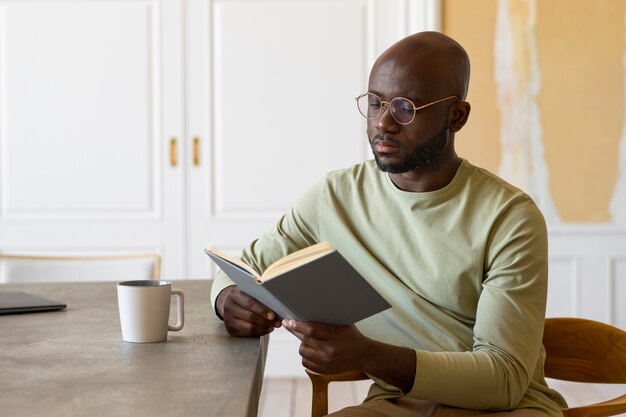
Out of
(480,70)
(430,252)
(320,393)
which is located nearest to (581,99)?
(480,70)

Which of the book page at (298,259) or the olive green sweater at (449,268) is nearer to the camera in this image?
the book page at (298,259)

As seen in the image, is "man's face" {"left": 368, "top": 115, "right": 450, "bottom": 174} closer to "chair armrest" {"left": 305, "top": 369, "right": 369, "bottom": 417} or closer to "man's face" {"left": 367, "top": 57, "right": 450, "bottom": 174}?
"man's face" {"left": 367, "top": 57, "right": 450, "bottom": 174}

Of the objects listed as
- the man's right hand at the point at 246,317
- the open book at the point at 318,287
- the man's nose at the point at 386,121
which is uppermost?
the man's nose at the point at 386,121

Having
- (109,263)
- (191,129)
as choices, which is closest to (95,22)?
(191,129)

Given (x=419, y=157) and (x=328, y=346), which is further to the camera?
(x=419, y=157)

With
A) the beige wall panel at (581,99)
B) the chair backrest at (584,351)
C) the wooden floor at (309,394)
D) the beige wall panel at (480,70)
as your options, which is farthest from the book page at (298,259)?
the beige wall panel at (581,99)

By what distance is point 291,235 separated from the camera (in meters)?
1.81

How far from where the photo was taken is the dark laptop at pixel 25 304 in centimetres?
167

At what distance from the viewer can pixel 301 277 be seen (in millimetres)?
1165

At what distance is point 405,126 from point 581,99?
2459 millimetres

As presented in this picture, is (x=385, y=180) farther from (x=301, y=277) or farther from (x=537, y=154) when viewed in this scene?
(x=537, y=154)

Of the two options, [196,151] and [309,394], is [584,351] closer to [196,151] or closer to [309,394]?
[309,394]

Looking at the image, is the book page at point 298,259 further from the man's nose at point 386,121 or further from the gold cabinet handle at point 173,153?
the gold cabinet handle at point 173,153

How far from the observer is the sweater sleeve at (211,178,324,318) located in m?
1.79
